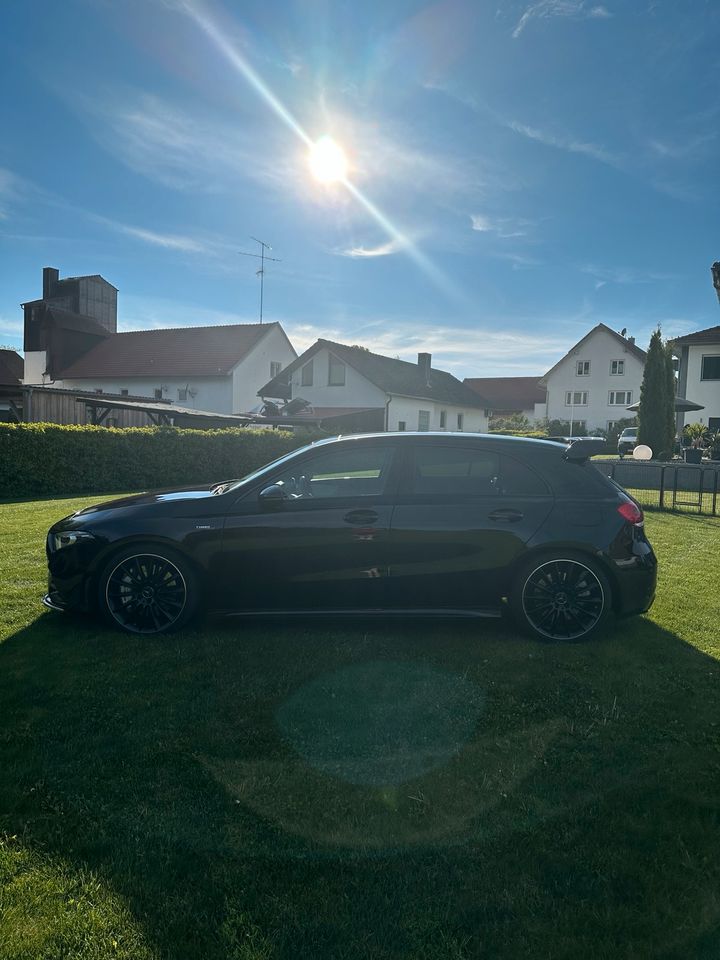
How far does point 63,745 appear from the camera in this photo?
3123 millimetres

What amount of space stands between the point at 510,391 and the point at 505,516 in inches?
2514

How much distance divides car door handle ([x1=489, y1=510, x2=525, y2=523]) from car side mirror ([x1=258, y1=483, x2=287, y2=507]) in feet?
5.10

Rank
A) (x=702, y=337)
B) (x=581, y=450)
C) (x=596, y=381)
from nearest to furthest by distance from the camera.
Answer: (x=581, y=450) → (x=702, y=337) → (x=596, y=381)

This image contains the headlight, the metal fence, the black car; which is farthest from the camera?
the metal fence

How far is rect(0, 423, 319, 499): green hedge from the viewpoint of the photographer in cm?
1411

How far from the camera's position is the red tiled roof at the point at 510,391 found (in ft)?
209

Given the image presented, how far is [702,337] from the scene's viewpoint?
111 feet

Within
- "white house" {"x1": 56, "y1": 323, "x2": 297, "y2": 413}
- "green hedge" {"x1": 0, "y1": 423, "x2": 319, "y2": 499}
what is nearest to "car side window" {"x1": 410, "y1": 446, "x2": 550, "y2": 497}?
"green hedge" {"x1": 0, "y1": 423, "x2": 319, "y2": 499}

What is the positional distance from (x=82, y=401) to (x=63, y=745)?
2167 cm

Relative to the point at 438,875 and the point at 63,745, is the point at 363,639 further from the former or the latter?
the point at 438,875

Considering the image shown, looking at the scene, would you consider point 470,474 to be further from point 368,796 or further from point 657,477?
point 657,477

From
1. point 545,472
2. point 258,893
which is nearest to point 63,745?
point 258,893

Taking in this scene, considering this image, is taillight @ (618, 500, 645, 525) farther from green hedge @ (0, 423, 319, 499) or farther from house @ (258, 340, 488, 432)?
house @ (258, 340, 488, 432)

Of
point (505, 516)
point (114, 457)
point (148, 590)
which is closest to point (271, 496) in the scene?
point (148, 590)
